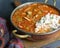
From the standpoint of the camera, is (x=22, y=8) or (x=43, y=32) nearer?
(x=43, y=32)

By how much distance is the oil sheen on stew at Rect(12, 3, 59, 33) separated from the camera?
119 cm

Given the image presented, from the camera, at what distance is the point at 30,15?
49.3 inches

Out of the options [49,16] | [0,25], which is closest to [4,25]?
[0,25]

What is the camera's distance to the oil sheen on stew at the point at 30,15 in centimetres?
119

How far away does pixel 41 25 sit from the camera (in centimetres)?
117

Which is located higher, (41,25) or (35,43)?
(41,25)

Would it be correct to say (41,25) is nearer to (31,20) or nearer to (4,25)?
(31,20)

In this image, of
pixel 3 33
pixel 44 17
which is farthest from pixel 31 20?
pixel 3 33

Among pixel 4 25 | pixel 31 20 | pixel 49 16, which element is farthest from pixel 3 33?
pixel 49 16

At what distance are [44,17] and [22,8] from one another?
0.56ft

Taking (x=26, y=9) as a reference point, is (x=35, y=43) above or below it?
below

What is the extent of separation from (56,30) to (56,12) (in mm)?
184

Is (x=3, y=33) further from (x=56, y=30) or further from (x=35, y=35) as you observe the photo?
(x=56, y=30)

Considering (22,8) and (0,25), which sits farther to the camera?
(22,8)
